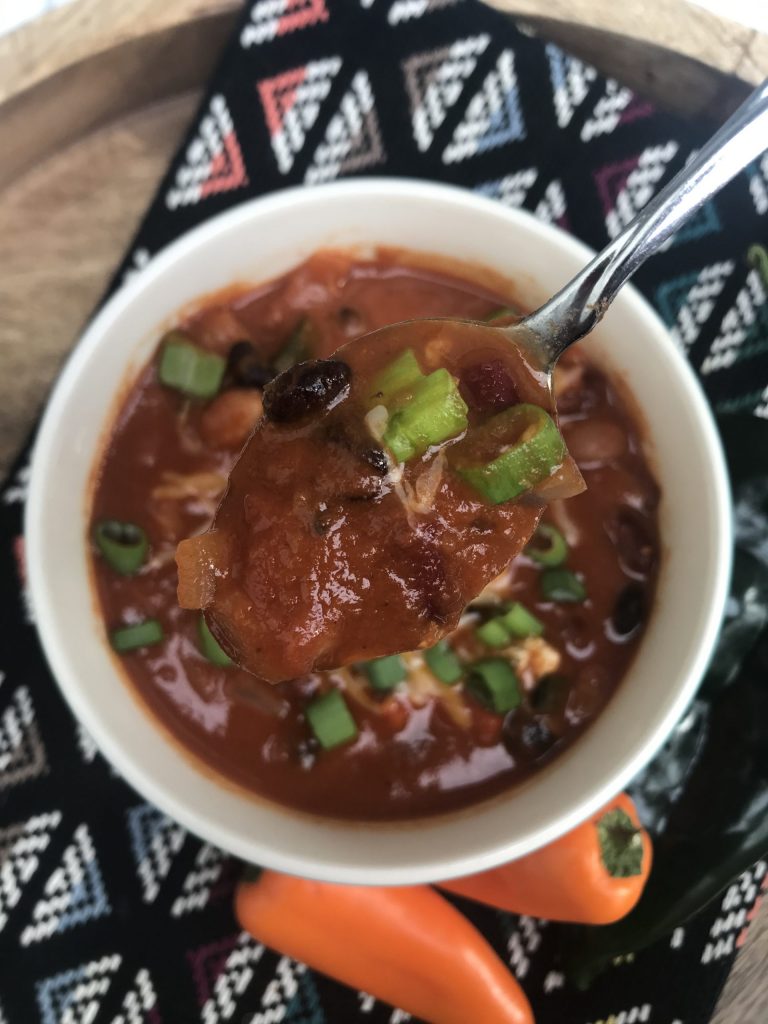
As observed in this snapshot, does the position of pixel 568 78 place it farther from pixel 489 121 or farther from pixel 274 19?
pixel 274 19

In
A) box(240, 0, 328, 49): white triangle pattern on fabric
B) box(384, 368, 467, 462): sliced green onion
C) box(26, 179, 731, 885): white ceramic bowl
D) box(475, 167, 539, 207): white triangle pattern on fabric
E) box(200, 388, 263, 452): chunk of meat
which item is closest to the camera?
box(384, 368, 467, 462): sliced green onion

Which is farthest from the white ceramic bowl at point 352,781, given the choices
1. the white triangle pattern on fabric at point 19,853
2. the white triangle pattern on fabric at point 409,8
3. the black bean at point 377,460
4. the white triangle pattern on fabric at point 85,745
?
the black bean at point 377,460

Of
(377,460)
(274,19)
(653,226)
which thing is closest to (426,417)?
(377,460)

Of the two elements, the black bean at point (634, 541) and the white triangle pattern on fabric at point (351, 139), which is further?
the white triangle pattern on fabric at point (351, 139)

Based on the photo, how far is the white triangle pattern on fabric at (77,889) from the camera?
2.27 m

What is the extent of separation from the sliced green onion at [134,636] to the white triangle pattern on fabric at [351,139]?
3.86ft

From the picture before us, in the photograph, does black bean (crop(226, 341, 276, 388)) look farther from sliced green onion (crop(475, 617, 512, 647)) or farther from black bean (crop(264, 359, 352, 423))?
sliced green onion (crop(475, 617, 512, 647))

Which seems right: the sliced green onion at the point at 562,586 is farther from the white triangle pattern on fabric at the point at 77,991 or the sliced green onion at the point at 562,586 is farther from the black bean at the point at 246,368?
the white triangle pattern on fabric at the point at 77,991

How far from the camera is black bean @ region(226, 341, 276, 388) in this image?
2.12 metres

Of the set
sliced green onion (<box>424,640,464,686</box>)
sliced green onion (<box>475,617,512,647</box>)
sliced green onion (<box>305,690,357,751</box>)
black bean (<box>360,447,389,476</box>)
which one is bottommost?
sliced green onion (<box>305,690,357,751</box>)

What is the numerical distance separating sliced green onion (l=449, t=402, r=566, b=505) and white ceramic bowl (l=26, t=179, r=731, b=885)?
565mm

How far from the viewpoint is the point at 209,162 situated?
2279 mm

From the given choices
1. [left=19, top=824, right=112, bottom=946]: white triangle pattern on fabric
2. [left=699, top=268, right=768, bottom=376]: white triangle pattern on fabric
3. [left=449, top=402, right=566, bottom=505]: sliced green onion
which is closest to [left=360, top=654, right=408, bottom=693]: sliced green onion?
[left=449, top=402, right=566, bottom=505]: sliced green onion

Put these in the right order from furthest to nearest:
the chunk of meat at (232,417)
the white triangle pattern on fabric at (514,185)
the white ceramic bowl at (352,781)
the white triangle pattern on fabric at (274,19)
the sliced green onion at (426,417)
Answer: the white triangle pattern on fabric at (514,185)
the white triangle pattern on fabric at (274,19)
the chunk of meat at (232,417)
the white ceramic bowl at (352,781)
the sliced green onion at (426,417)
